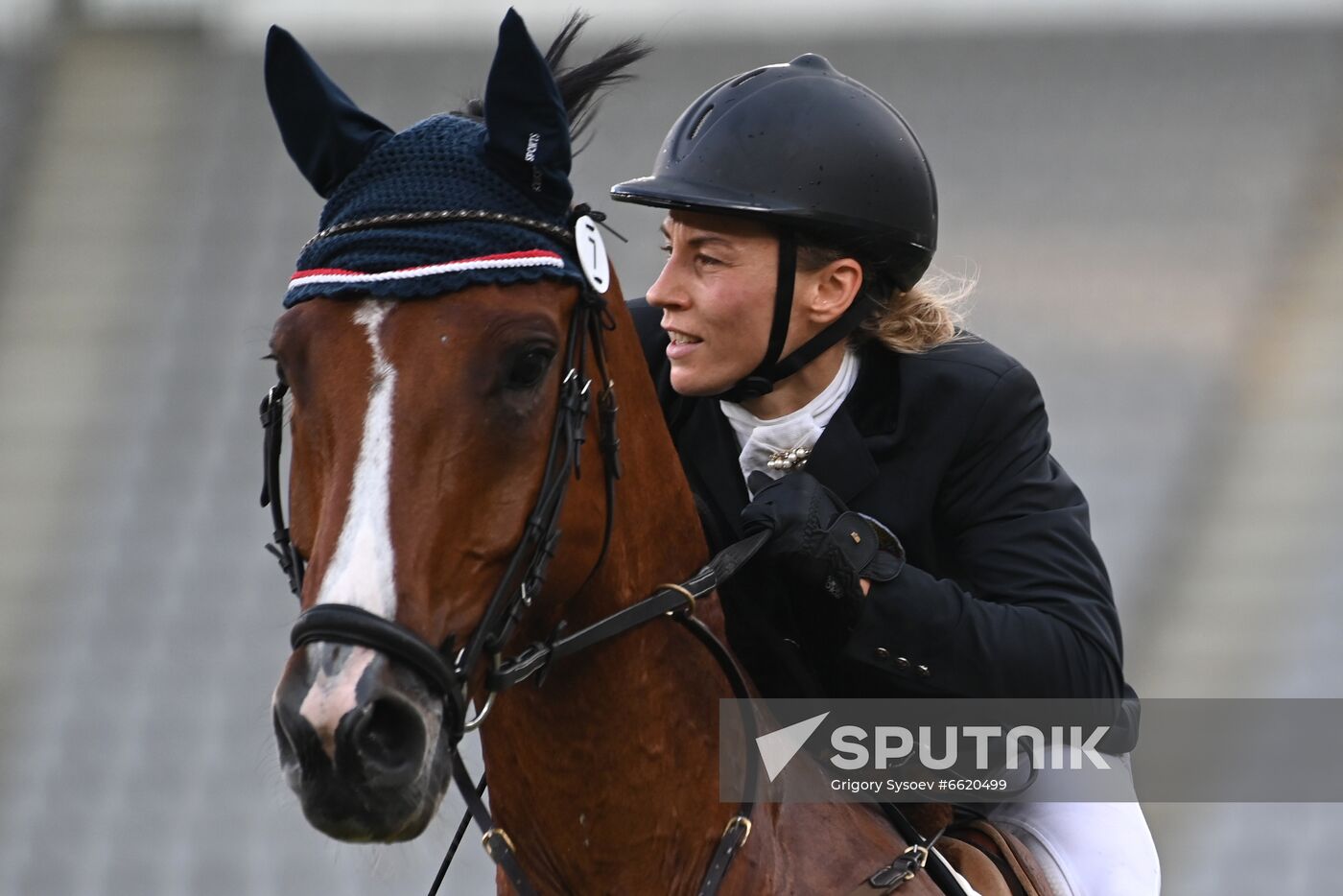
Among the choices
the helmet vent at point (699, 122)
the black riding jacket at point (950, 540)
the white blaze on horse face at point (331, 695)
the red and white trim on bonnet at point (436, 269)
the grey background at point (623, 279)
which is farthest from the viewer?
the grey background at point (623, 279)

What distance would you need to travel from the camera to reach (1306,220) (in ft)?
27.8

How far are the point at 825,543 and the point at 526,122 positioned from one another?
2.32 ft

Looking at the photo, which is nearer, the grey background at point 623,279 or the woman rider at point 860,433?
the woman rider at point 860,433

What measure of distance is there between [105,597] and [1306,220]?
603 centimetres

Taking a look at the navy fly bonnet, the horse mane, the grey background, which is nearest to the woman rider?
the horse mane

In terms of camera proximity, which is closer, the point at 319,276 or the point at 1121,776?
the point at 319,276

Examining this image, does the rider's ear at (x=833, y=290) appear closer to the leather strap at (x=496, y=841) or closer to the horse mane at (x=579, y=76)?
the horse mane at (x=579, y=76)

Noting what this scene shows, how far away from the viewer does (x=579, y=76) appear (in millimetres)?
2438

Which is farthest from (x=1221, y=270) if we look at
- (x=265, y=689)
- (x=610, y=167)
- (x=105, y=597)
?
(x=105, y=597)

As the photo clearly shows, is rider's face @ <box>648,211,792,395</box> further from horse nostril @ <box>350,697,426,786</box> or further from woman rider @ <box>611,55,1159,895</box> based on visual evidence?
horse nostril @ <box>350,697,426,786</box>

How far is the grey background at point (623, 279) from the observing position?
22.4ft

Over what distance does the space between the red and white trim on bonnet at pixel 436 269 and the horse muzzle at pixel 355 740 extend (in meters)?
0.45

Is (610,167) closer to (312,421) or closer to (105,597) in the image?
(105,597)

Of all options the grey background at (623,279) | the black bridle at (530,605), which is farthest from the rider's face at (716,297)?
the grey background at (623,279)
